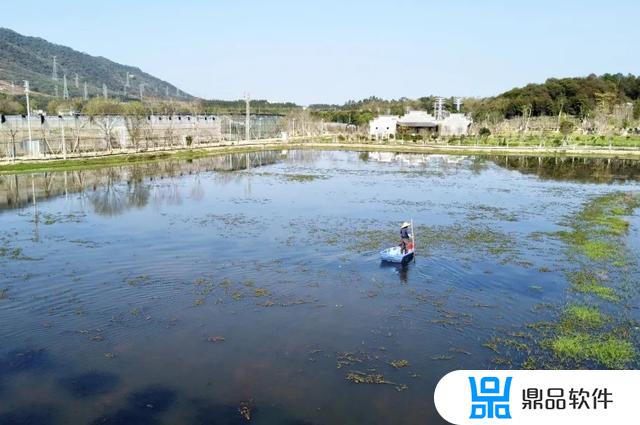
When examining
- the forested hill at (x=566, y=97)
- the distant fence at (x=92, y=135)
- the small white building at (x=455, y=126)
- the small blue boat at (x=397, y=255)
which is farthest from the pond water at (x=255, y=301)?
the forested hill at (x=566, y=97)

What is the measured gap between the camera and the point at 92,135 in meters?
50.2

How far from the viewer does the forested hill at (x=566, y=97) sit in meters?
88.4

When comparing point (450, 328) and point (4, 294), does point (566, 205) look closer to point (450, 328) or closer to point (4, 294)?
point (450, 328)

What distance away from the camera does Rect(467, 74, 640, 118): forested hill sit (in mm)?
88375

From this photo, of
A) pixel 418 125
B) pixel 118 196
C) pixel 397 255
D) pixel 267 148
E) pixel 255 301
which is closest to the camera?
pixel 255 301

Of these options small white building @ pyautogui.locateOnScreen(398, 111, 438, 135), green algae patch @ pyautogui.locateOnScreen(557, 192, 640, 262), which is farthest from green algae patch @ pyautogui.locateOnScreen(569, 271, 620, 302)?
small white building @ pyautogui.locateOnScreen(398, 111, 438, 135)

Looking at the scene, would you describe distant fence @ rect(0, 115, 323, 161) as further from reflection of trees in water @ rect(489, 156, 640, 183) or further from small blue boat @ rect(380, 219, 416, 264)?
reflection of trees in water @ rect(489, 156, 640, 183)

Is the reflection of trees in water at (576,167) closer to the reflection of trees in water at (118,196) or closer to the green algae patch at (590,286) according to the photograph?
the green algae patch at (590,286)

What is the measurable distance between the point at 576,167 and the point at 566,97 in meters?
58.1

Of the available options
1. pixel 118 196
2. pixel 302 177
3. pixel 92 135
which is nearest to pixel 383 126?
pixel 92 135

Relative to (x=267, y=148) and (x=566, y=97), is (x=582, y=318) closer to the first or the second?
(x=267, y=148)

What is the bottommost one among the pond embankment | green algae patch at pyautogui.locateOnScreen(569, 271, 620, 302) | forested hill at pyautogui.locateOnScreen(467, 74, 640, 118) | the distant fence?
green algae patch at pyautogui.locateOnScreen(569, 271, 620, 302)

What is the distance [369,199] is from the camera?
26.6 metres

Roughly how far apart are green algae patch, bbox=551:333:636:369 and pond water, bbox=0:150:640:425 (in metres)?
1.04
